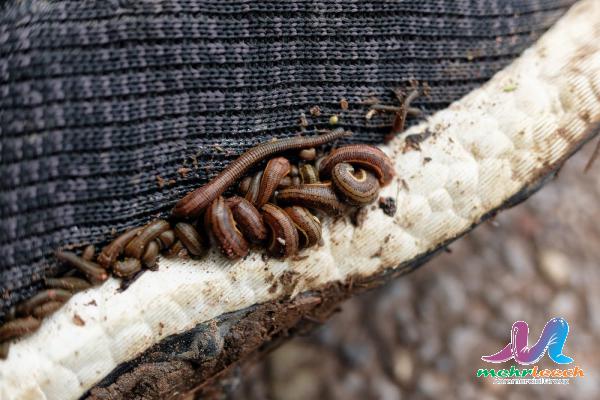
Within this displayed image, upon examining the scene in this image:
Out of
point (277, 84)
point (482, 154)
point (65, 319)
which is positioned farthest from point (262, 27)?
point (65, 319)

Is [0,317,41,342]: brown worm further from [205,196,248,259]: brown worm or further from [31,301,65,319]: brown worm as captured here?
[205,196,248,259]: brown worm

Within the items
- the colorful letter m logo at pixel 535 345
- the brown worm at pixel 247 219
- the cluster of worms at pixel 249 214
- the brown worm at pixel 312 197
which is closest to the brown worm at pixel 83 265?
the cluster of worms at pixel 249 214

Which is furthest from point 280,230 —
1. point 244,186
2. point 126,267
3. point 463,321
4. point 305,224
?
point 463,321

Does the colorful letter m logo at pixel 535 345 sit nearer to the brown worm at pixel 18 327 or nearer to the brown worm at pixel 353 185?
the brown worm at pixel 353 185

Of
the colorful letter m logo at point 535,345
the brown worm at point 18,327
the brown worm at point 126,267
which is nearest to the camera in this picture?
the brown worm at point 18,327

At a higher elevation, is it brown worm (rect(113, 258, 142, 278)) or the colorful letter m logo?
brown worm (rect(113, 258, 142, 278))

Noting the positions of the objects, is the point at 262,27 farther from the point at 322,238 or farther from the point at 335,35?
the point at 322,238

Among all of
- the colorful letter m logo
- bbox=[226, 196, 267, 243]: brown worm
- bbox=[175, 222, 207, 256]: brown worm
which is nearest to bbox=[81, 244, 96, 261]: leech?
bbox=[175, 222, 207, 256]: brown worm

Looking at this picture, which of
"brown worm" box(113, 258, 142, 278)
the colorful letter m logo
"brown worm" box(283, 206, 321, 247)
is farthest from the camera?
the colorful letter m logo
